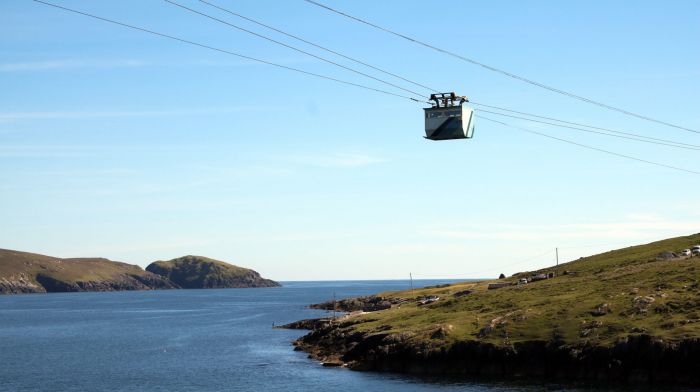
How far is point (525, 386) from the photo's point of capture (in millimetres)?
96125

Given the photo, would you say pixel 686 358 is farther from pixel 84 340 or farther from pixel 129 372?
pixel 84 340

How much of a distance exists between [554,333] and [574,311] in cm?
948

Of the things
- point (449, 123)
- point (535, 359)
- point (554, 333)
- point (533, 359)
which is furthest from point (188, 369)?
point (449, 123)

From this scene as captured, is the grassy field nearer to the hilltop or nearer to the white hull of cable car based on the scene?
the hilltop

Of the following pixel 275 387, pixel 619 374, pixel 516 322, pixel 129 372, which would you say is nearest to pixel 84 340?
pixel 129 372

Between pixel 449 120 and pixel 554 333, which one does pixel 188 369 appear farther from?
pixel 449 120

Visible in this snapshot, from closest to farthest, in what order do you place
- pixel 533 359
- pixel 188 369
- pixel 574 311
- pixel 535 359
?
pixel 535 359 < pixel 533 359 < pixel 574 311 < pixel 188 369

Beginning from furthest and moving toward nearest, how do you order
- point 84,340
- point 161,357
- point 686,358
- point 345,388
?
point 84,340
point 161,357
point 345,388
point 686,358

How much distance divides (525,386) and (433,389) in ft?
37.5

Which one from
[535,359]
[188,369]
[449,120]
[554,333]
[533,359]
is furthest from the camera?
[188,369]

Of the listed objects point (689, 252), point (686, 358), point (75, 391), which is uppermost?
point (689, 252)

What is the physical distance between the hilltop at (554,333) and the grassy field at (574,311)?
0.18m

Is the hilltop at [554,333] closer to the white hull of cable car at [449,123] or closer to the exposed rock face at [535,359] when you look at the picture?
the exposed rock face at [535,359]

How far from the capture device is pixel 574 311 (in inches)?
4493
